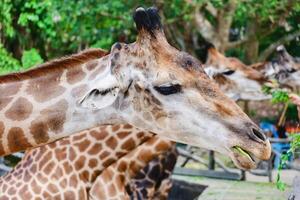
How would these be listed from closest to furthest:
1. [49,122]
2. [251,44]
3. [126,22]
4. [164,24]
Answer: [49,122]
[126,22]
[164,24]
[251,44]

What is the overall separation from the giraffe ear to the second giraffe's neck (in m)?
0.06

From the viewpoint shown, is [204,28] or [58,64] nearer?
[58,64]

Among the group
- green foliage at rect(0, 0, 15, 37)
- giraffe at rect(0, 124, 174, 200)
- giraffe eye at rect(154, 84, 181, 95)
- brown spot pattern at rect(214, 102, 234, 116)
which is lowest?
giraffe at rect(0, 124, 174, 200)

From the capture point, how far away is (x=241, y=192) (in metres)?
8.88

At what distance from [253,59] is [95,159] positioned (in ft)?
38.2

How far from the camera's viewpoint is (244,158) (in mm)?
3682

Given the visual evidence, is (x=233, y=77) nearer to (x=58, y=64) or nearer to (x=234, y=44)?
(x=234, y=44)

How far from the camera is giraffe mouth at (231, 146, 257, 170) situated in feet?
12.1

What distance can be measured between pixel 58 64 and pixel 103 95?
38cm

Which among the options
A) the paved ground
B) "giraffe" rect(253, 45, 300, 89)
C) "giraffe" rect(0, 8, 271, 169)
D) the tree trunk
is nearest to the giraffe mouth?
"giraffe" rect(0, 8, 271, 169)

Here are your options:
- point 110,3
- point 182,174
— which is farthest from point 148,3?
point 182,174

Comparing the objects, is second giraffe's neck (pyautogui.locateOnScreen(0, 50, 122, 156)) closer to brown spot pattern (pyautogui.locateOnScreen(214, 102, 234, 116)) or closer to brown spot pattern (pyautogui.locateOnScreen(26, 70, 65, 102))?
brown spot pattern (pyautogui.locateOnScreen(26, 70, 65, 102))

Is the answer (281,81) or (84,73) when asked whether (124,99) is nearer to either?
(84,73)

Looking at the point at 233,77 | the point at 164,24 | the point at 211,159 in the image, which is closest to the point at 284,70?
the point at 233,77
